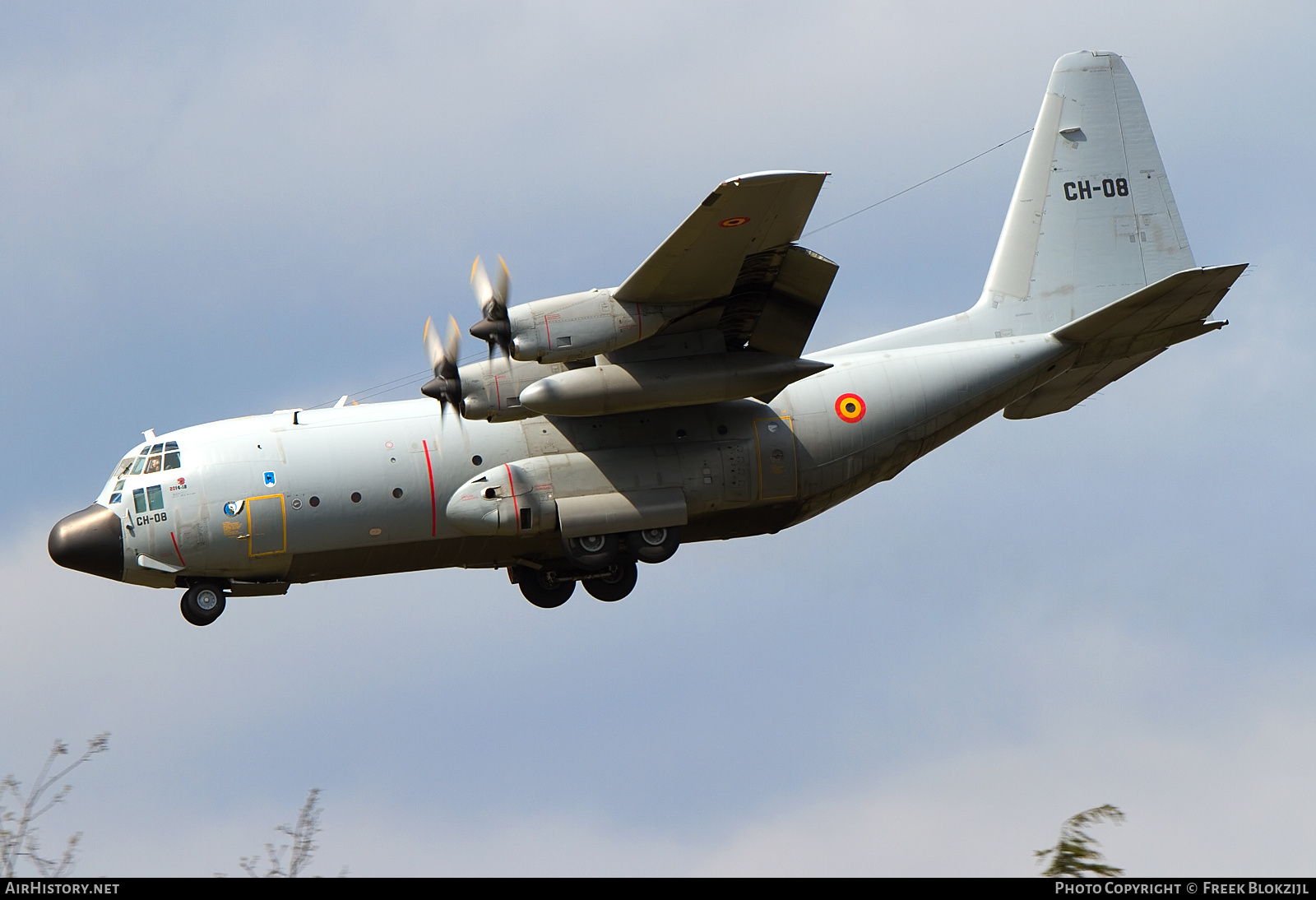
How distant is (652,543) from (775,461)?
2336 millimetres

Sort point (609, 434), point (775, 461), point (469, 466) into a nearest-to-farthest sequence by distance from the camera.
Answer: point (469, 466) → point (609, 434) → point (775, 461)

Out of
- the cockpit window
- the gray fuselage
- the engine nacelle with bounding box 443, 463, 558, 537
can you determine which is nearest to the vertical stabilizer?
the gray fuselage

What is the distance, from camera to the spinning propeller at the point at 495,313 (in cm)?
2064

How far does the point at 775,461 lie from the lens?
23375 mm

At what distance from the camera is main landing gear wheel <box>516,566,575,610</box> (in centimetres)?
2488

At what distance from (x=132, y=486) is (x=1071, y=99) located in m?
17.4

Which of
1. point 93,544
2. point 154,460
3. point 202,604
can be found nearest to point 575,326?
point 154,460

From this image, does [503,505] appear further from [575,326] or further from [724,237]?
[724,237]

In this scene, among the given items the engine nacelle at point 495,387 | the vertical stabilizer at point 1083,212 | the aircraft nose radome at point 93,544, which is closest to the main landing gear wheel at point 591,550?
the engine nacelle at point 495,387

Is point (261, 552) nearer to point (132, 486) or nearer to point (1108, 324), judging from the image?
point (132, 486)

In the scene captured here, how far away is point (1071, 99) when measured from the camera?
2650cm

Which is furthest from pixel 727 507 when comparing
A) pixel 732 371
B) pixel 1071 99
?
pixel 1071 99

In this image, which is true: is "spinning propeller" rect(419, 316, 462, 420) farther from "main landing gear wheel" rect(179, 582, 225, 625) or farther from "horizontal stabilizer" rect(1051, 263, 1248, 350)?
"horizontal stabilizer" rect(1051, 263, 1248, 350)

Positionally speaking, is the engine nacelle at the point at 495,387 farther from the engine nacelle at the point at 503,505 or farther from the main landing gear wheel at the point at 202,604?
the main landing gear wheel at the point at 202,604
